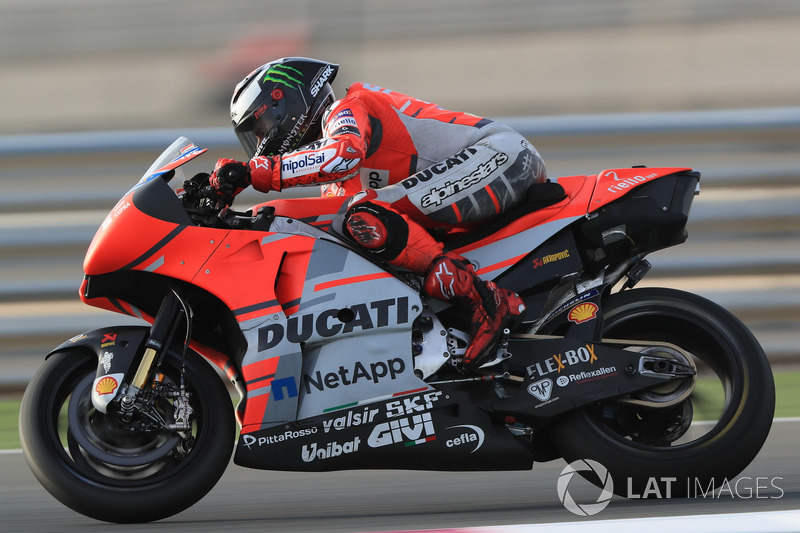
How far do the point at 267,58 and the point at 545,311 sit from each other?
847cm

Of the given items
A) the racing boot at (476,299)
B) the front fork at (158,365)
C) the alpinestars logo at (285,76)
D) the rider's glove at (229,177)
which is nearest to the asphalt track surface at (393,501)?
the front fork at (158,365)

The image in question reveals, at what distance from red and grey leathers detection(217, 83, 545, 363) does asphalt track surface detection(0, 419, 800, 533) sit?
60 cm

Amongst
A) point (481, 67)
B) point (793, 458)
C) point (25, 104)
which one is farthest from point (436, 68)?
point (793, 458)

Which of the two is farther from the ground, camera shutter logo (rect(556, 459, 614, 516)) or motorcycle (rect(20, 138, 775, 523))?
motorcycle (rect(20, 138, 775, 523))

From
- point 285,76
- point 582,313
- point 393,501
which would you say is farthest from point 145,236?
point 582,313

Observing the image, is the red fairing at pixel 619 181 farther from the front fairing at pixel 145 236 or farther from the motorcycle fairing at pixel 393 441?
the front fairing at pixel 145 236

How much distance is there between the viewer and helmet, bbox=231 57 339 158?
4266 mm

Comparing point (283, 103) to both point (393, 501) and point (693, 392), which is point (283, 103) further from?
point (693, 392)

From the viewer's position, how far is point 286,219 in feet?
13.5

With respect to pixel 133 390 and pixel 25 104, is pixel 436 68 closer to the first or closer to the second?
pixel 25 104

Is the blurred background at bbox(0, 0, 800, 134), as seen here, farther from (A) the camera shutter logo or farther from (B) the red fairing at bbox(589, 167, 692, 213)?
(A) the camera shutter logo

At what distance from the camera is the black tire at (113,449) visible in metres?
3.81

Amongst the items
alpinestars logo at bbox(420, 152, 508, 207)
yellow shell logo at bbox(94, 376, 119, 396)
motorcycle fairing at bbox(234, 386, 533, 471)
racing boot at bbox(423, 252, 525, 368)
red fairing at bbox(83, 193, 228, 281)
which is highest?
alpinestars logo at bbox(420, 152, 508, 207)

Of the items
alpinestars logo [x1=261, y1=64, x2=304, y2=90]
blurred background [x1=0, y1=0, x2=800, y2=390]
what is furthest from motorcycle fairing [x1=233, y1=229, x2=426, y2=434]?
blurred background [x1=0, y1=0, x2=800, y2=390]
